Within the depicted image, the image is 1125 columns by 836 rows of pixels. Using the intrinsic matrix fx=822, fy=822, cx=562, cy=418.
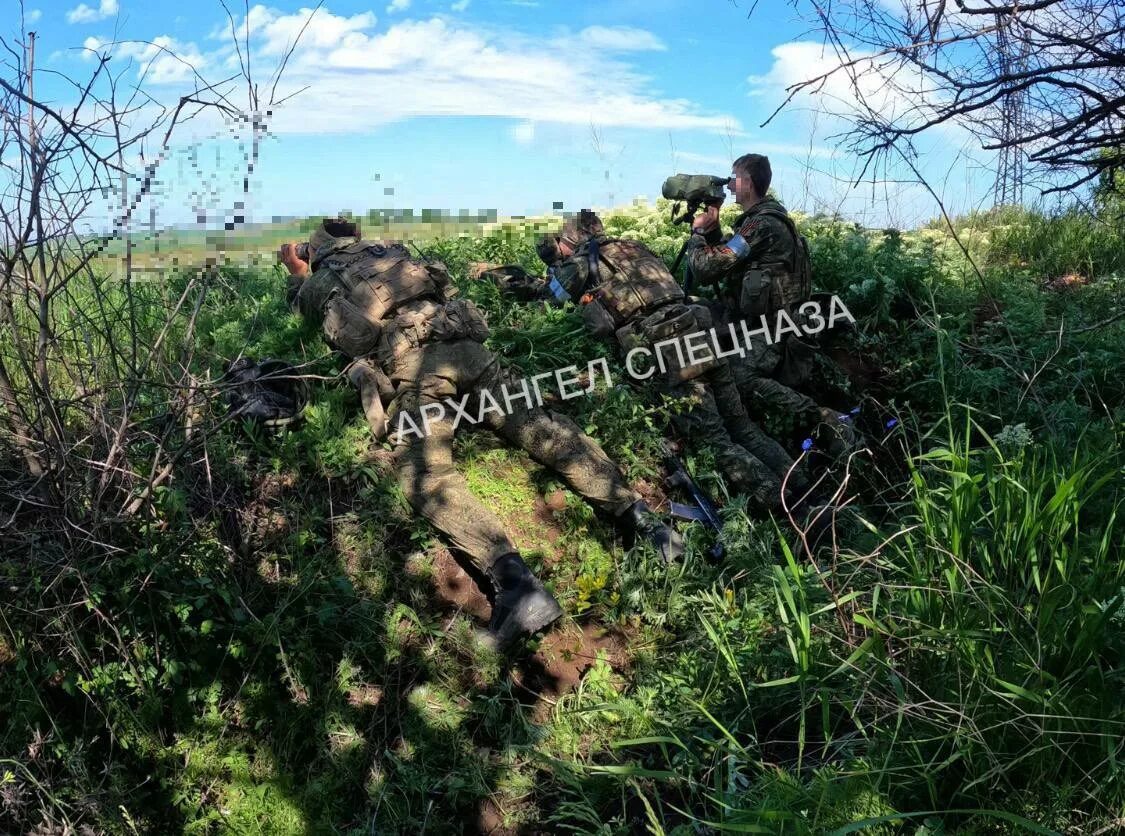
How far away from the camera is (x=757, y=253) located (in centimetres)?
599

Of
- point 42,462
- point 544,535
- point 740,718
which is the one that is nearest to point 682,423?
point 544,535

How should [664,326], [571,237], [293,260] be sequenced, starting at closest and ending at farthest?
1. [293,260]
2. [664,326]
3. [571,237]

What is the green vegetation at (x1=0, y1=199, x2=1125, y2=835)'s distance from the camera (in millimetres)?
2518

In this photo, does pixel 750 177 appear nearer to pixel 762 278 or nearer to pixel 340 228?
pixel 762 278

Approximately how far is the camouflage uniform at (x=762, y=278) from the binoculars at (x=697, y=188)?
25 centimetres

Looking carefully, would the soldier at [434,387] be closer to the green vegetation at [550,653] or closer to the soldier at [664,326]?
the green vegetation at [550,653]

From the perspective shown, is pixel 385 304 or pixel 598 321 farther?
pixel 598 321

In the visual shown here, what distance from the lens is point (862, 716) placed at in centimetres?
288

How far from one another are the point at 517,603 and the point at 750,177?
372 centimetres

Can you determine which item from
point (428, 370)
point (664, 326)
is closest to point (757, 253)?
point (664, 326)

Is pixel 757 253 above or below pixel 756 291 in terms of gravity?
above

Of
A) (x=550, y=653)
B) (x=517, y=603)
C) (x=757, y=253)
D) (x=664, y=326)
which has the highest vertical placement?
(x=757, y=253)

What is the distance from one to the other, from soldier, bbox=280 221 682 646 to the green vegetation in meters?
0.18

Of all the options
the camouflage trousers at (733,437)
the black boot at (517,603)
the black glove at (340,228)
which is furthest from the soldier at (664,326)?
the black boot at (517,603)
